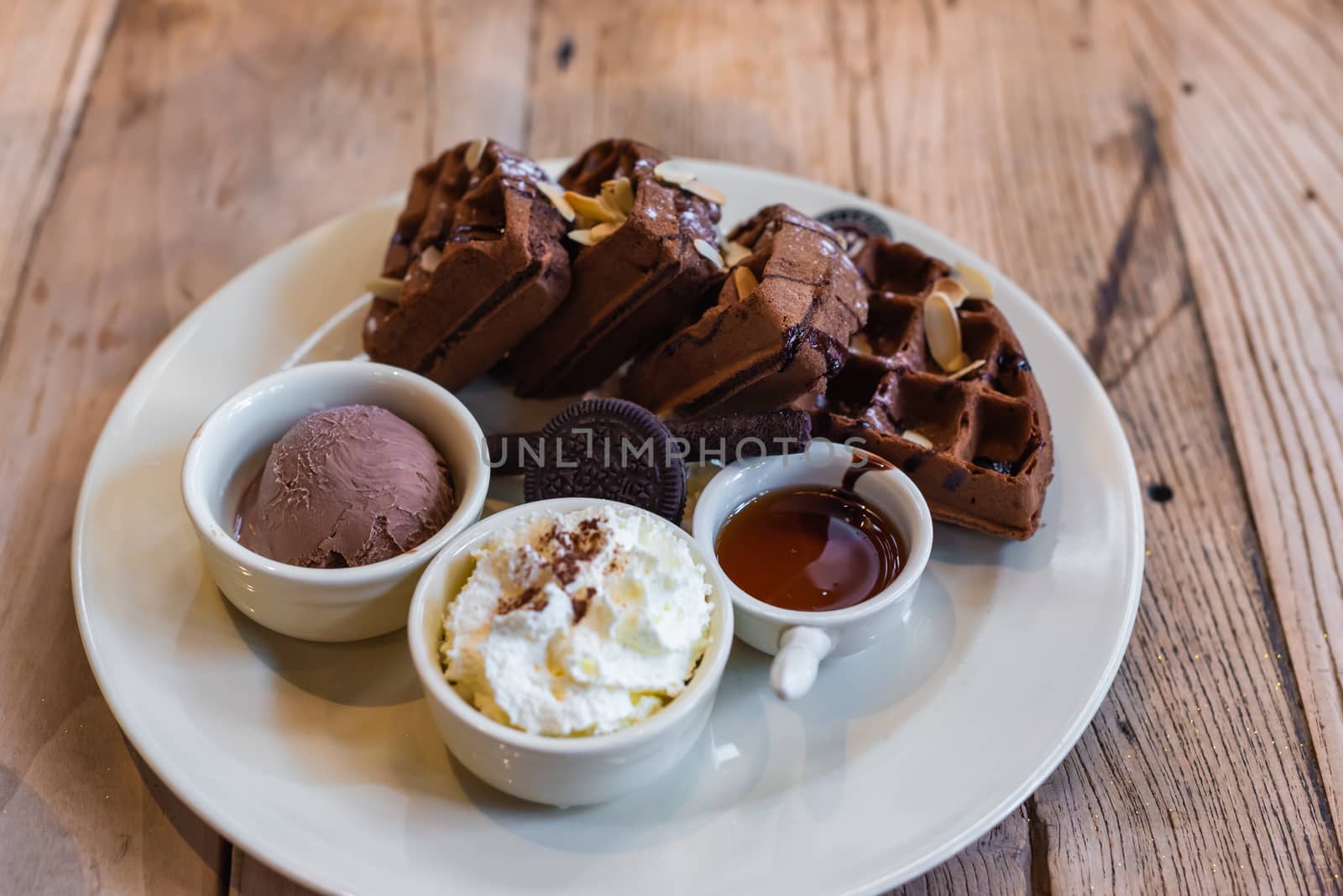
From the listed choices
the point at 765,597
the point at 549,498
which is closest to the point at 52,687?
the point at 549,498

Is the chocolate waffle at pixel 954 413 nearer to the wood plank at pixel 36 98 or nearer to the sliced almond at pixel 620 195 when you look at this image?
the sliced almond at pixel 620 195

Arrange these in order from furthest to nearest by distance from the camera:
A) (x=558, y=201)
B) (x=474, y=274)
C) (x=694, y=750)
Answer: (x=558, y=201) → (x=474, y=274) → (x=694, y=750)

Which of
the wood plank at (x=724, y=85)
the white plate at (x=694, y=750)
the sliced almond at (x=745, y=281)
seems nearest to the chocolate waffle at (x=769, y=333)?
the sliced almond at (x=745, y=281)

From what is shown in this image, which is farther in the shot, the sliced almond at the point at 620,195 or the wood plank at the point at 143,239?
the sliced almond at the point at 620,195

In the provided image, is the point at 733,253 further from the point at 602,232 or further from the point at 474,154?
the point at 474,154

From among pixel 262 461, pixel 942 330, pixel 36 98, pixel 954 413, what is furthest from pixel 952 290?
pixel 36 98

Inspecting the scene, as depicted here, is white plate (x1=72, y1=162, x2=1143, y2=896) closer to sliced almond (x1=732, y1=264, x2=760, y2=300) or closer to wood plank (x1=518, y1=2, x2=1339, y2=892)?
wood plank (x1=518, y1=2, x2=1339, y2=892)

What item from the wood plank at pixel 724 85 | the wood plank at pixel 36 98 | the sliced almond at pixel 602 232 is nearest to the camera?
the sliced almond at pixel 602 232
